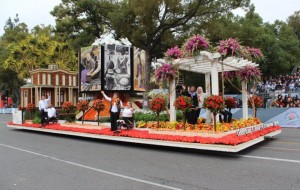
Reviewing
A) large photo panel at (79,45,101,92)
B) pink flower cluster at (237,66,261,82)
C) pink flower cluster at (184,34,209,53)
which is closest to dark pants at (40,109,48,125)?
large photo panel at (79,45,101,92)

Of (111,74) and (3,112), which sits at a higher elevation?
(111,74)

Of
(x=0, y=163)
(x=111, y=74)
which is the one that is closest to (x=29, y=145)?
(x=0, y=163)

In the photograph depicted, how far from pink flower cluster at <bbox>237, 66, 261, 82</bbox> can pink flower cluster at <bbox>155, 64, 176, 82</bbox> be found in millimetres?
3219

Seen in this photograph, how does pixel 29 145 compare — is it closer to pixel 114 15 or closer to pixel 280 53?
→ pixel 114 15

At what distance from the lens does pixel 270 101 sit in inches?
880

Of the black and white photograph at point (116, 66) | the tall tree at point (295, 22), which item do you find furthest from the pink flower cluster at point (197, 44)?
the tall tree at point (295, 22)

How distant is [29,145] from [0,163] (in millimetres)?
3646

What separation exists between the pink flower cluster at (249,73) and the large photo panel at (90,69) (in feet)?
36.1

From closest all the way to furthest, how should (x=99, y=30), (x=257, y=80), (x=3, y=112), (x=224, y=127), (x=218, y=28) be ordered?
(x=224, y=127), (x=257, y=80), (x=218, y=28), (x=99, y=30), (x=3, y=112)

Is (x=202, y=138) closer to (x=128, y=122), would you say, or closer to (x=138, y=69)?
(x=128, y=122)

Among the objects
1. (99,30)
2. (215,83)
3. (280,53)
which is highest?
(99,30)

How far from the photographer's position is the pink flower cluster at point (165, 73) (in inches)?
484

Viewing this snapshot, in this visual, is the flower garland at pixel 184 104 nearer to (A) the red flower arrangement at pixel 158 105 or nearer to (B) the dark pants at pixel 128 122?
(A) the red flower arrangement at pixel 158 105

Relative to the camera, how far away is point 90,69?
22078 millimetres
